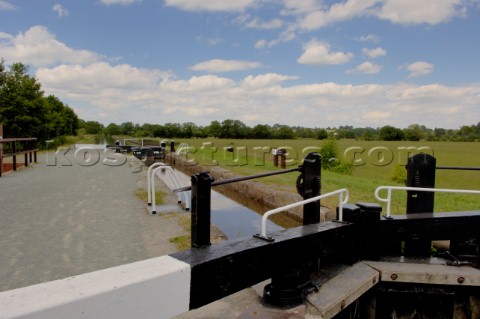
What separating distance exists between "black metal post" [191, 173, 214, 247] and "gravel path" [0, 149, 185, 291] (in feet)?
6.64

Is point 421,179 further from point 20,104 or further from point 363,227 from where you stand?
point 20,104

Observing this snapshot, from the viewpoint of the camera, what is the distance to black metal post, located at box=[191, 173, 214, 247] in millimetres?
2551

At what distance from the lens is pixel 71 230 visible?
5.46 metres

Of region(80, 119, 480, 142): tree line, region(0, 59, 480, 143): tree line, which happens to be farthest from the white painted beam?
region(80, 119, 480, 142): tree line

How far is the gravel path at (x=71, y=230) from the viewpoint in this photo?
13.2 feet

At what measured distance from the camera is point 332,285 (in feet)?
10.9

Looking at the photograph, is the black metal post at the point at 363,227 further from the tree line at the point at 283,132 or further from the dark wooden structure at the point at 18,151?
the tree line at the point at 283,132

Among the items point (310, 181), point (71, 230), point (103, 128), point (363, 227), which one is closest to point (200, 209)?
point (310, 181)

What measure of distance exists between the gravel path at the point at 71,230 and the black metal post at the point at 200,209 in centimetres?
202

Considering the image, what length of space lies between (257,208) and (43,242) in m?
6.43

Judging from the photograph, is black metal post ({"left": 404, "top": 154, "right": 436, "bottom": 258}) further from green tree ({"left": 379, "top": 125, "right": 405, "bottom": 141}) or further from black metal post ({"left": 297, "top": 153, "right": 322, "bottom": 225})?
green tree ({"left": 379, "top": 125, "right": 405, "bottom": 141})

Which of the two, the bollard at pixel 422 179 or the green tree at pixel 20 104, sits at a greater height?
the green tree at pixel 20 104

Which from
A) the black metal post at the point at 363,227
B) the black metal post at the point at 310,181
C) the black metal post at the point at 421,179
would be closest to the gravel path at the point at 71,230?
the black metal post at the point at 310,181

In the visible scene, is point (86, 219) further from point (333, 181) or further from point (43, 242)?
point (333, 181)
